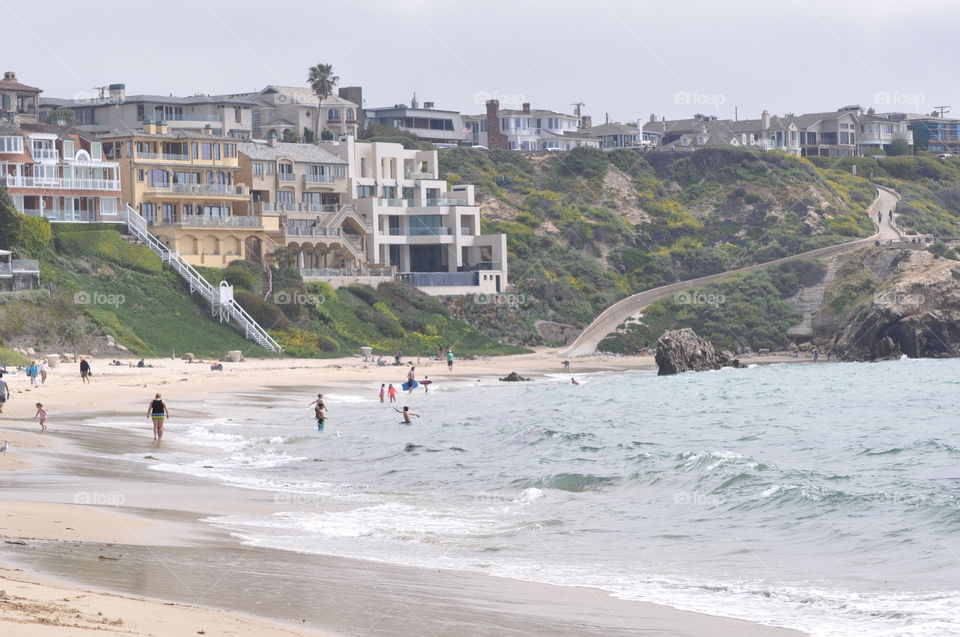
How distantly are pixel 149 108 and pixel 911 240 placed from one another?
51.0 m

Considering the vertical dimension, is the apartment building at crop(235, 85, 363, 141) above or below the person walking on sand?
above

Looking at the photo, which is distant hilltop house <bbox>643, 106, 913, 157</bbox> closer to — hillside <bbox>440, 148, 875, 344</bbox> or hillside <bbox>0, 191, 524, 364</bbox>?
hillside <bbox>440, 148, 875, 344</bbox>

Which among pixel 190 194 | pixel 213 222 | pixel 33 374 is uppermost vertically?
pixel 190 194

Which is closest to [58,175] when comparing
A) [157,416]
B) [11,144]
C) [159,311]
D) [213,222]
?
[11,144]

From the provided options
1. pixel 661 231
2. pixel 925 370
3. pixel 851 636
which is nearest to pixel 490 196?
pixel 661 231

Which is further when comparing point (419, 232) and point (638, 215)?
point (638, 215)

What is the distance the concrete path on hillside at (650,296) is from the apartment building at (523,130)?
108 ft

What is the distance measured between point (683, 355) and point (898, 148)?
271ft

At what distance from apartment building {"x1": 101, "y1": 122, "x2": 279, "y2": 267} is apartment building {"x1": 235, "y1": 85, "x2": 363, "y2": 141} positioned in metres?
25.5

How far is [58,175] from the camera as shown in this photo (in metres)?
63.8

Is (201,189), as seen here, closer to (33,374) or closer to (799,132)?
(33,374)

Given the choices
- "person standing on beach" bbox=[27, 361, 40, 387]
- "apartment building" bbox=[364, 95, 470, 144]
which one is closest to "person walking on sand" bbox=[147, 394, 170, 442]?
"person standing on beach" bbox=[27, 361, 40, 387]

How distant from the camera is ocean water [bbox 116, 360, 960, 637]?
1741cm

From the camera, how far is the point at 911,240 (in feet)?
296
